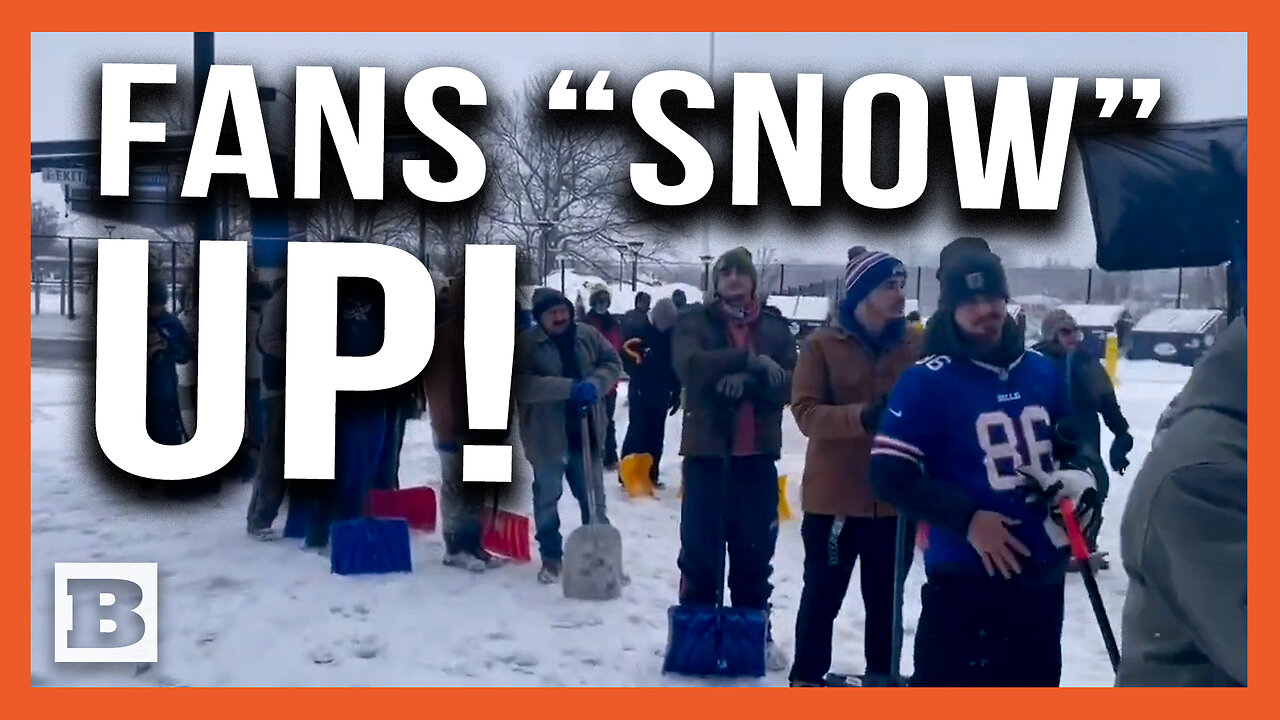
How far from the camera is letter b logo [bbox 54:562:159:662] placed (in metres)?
3.25

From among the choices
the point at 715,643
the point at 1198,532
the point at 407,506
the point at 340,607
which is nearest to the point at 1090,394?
the point at 715,643

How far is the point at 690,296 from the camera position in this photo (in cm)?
337

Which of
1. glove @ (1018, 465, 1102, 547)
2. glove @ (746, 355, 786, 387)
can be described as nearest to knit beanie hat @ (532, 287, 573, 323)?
glove @ (746, 355, 786, 387)

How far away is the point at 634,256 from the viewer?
3.34 m

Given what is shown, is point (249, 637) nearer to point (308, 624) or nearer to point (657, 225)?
point (308, 624)

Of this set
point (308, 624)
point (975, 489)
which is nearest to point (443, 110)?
point (308, 624)

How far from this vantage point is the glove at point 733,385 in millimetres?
3373

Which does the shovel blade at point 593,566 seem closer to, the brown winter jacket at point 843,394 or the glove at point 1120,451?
the brown winter jacket at point 843,394

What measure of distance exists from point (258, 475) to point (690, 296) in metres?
1.42

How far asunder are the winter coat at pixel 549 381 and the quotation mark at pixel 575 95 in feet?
2.19

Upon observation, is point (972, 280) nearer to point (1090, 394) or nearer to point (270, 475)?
point (1090, 394)

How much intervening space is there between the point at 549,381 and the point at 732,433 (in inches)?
23.5

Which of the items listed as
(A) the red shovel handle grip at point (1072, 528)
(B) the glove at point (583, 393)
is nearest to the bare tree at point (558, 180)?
(B) the glove at point (583, 393)

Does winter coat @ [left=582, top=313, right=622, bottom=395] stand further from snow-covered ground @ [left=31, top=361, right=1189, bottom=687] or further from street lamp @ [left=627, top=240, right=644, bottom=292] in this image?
snow-covered ground @ [left=31, top=361, right=1189, bottom=687]
